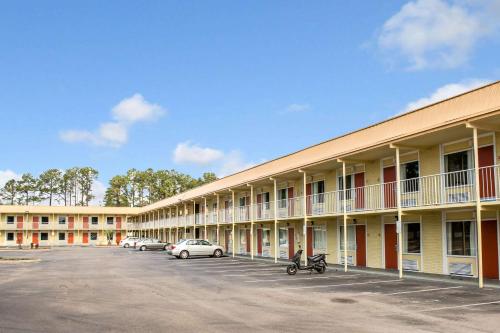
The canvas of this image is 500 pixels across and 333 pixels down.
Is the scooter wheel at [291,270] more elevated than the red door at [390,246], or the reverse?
the red door at [390,246]

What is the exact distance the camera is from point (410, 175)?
21094 mm

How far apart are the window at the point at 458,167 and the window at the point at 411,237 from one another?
2.71 meters

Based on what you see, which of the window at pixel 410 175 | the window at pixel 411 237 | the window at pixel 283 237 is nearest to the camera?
the window at pixel 411 237

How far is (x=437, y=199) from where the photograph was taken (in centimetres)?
1864

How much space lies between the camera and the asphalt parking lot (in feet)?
32.4

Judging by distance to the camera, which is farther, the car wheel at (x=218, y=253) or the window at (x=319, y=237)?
the car wheel at (x=218, y=253)

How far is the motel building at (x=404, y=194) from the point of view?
672 inches

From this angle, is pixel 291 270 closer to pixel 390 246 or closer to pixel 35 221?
pixel 390 246

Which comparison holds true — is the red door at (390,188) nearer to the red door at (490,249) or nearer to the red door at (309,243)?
the red door at (490,249)

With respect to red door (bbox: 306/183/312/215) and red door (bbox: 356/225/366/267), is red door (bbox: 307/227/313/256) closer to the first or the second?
red door (bbox: 306/183/312/215)

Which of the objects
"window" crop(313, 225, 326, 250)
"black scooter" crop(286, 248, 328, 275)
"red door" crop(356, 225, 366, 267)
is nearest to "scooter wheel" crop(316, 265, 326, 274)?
"black scooter" crop(286, 248, 328, 275)

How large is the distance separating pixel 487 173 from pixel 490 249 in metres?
2.56

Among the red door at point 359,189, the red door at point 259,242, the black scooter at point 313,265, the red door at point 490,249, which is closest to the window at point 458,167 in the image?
the red door at point 490,249

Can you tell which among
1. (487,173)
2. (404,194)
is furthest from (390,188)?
(487,173)
